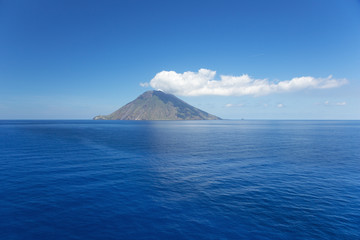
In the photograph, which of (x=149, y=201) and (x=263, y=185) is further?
(x=263, y=185)

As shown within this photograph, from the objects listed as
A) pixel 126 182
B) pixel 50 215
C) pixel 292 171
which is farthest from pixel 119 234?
pixel 292 171

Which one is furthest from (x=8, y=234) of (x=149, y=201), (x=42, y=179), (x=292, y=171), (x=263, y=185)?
(x=292, y=171)

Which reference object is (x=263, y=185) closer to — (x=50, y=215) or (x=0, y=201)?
(x=50, y=215)

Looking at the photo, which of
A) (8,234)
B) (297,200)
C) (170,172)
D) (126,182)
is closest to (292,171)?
(297,200)

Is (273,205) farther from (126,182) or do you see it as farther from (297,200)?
(126,182)

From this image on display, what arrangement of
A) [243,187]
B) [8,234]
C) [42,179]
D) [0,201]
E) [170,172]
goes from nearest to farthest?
[8,234] < [0,201] < [243,187] < [42,179] < [170,172]

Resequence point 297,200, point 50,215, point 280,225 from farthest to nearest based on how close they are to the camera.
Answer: point 297,200
point 50,215
point 280,225

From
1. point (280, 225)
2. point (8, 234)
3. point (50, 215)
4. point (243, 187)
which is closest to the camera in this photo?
point (8, 234)

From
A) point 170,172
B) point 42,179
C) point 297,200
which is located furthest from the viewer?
point 170,172

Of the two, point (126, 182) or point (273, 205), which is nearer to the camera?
point (273, 205)
